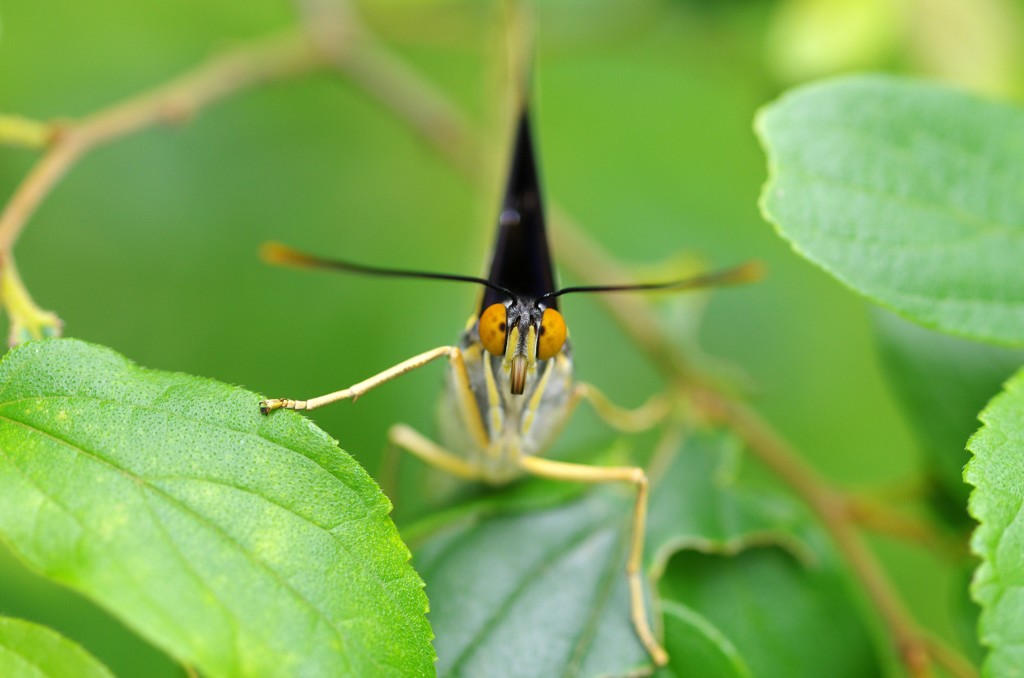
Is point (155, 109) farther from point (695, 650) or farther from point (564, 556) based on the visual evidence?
point (695, 650)

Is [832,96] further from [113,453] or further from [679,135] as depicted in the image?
[679,135]

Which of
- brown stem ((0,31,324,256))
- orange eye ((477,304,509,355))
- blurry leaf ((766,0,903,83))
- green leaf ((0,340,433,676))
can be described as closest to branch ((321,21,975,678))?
brown stem ((0,31,324,256))

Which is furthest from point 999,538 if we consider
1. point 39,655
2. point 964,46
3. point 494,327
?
point 964,46

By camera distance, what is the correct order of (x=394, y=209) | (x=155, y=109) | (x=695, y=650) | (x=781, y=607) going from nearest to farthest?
(x=695, y=650) → (x=781, y=607) → (x=155, y=109) → (x=394, y=209)

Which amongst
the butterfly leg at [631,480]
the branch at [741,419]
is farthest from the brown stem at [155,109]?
the butterfly leg at [631,480]

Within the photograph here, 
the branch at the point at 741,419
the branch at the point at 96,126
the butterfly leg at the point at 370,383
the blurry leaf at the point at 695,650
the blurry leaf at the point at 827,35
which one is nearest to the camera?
the branch at the point at 96,126

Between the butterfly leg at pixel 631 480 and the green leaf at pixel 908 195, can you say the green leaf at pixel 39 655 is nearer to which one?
the butterfly leg at pixel 631 480

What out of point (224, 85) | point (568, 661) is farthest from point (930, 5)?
point (568, 661)
